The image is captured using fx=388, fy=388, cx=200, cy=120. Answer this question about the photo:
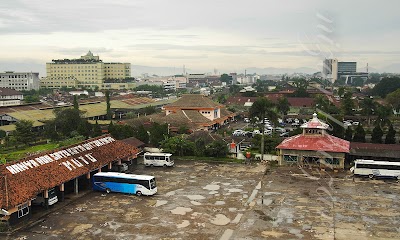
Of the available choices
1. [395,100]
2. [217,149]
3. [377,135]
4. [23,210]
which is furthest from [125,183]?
[395,100]

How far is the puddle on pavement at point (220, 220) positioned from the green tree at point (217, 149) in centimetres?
1273

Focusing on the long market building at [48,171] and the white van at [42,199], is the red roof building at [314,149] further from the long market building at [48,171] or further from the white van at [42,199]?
the white van at [42,199]

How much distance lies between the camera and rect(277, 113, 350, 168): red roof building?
2703 centimetres

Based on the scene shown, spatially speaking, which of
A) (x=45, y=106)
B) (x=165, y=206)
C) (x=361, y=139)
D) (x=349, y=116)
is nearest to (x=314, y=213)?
(x=165, y=206)

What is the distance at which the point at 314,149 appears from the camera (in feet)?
89.5

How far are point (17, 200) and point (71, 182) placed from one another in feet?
17.2

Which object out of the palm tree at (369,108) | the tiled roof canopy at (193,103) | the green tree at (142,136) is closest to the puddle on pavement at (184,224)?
the green tree at (142,136)

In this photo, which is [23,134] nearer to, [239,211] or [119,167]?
[119,167]

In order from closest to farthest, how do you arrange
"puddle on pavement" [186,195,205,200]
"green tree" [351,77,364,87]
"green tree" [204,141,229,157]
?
"puddle on pavement" [186,195,205,200] → "green tree" [204,141,229,157] → "green tree" [351,77,364,87]

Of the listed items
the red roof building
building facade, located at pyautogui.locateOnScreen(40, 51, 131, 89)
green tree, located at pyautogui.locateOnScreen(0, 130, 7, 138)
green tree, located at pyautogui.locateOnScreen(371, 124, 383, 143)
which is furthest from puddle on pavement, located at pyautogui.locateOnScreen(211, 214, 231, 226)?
building facade, located at pyautogui.locateOnScreen(40, 51, 131, 89)

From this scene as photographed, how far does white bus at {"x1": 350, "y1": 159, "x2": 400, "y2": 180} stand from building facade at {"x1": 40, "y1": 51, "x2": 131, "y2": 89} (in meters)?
107

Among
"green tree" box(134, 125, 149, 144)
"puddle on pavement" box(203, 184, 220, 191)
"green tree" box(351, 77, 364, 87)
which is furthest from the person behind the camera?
"green tree" box(351, 77, 364, 87)

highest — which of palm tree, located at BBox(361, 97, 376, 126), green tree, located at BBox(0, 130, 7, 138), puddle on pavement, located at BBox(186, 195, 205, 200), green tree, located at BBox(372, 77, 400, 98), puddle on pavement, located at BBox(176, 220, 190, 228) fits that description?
green tree, located at BBox(372, 77, 400, 98)

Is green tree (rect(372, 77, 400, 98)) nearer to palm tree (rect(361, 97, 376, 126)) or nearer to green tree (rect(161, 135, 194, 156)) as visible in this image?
palm tree (rect(361, 97, 376, 126))
